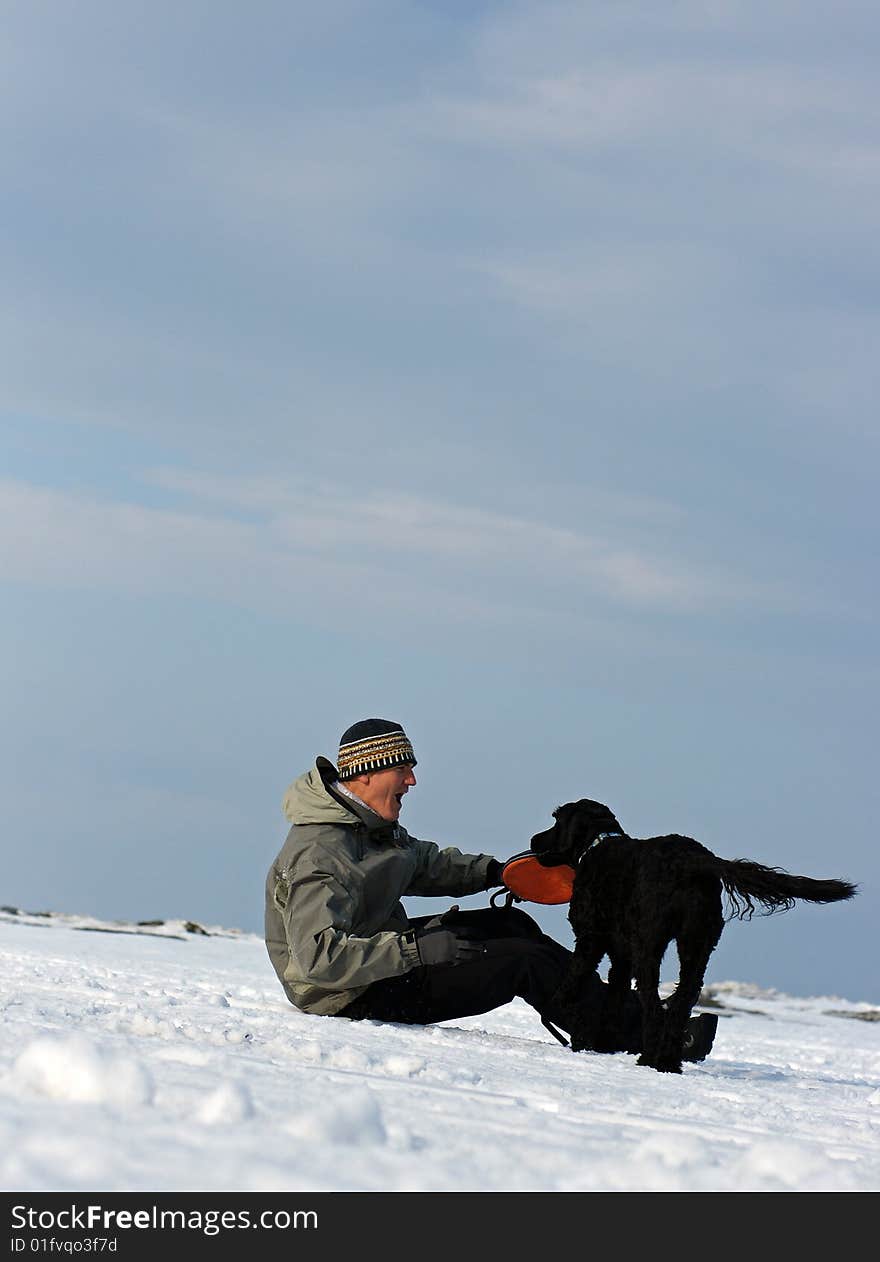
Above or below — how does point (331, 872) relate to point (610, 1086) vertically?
above

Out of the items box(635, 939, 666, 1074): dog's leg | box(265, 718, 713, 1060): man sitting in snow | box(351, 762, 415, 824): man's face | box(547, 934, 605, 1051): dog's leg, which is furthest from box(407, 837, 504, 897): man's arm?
box(635, 939, 666, 1074): dog's leg

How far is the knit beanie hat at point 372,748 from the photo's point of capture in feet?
21.8

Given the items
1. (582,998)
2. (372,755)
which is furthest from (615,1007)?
(372,755)

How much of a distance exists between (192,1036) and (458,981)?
6.18 ft

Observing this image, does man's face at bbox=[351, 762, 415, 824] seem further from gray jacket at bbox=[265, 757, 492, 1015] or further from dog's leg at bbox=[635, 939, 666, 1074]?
dog's leg at bbox=[635, 939, 666, 1074]

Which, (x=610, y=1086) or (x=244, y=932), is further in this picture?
(x=244, y=932)

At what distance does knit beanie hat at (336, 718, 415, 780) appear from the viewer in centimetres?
664

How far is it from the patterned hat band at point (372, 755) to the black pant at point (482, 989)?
935 millimetres

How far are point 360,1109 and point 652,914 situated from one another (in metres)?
3.17

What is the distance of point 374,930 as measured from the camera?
22.2 feet
